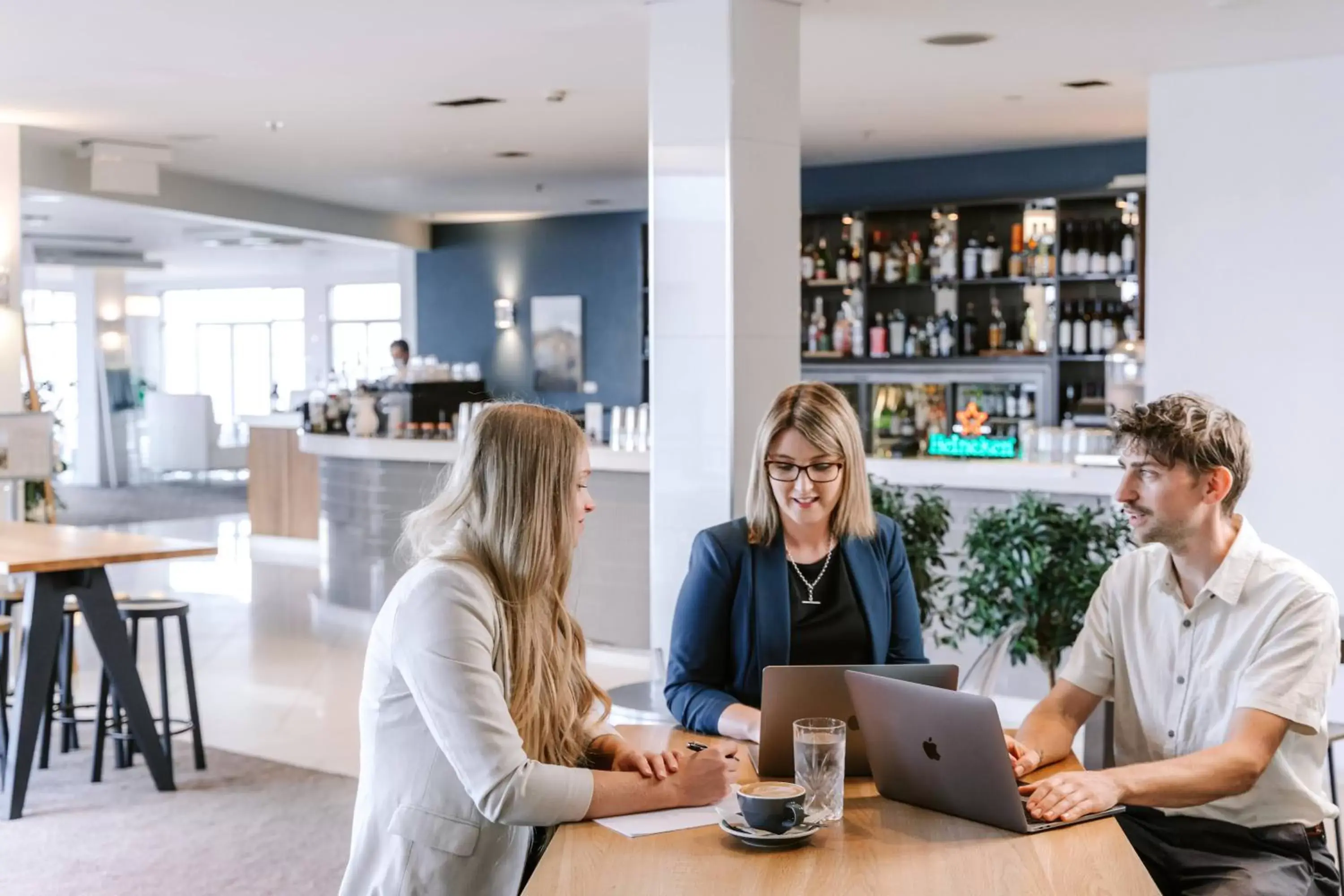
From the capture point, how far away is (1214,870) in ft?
8.03

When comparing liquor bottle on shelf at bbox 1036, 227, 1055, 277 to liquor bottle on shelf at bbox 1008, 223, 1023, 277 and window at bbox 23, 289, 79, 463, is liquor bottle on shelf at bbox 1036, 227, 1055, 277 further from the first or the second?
window at bbox 23, 289, 79, 463

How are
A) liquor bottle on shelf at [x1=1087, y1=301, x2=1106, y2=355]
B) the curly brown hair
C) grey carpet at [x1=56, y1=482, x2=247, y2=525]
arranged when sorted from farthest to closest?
grey carpet at [x1=56, y1=482, x2=247, y2=525] → liquor bottle on shelf at [x1=1087, y1=301, x2=1106, y2=355] → the curly brown hair

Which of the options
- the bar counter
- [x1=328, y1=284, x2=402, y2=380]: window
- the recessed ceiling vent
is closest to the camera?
the bar counter

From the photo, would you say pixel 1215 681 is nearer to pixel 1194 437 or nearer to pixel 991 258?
pixel 1194 437

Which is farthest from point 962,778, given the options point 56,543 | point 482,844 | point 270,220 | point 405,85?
point 270,220

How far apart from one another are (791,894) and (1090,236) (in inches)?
295

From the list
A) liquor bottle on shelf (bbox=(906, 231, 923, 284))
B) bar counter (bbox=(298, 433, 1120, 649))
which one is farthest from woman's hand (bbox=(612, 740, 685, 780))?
liquor bottle on shelf (bbox=(906, 231, 923, 284))

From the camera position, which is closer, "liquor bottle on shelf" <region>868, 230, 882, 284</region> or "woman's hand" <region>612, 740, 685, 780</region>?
"woman's hand" <region>612, 740, 685, 780</region>

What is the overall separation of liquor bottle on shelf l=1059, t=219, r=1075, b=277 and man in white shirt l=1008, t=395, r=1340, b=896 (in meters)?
6.22

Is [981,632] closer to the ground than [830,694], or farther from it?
closer to the ground

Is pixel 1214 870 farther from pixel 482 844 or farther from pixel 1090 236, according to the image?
pixel 1090 236

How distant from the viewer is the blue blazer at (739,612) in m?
2.87

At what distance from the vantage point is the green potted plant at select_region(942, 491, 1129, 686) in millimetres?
4250

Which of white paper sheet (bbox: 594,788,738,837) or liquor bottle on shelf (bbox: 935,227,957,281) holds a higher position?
liquor bottle on shelf (bbox: 935,227,957,281)
